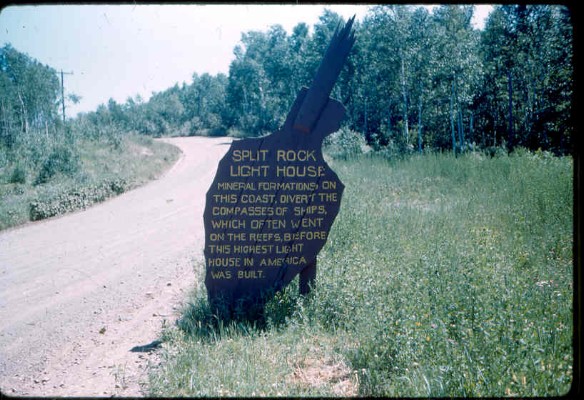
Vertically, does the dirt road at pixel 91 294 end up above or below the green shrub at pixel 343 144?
below

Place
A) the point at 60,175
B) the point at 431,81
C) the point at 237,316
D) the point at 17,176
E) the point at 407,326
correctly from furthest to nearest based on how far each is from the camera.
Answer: the point at 431,81, the point at 60,175, the point at 17,176, the point at 237,316, the point at 407,326

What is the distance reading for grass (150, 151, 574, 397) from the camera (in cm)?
287

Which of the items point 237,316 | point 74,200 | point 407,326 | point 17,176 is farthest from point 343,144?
point 407,326

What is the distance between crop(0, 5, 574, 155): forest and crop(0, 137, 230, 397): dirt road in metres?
14.0

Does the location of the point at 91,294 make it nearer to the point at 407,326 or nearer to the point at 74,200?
the point at 407,326

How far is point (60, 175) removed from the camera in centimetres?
1603

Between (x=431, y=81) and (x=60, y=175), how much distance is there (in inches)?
812

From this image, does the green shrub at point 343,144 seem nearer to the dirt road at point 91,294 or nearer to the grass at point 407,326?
the dirt road at point 91,294

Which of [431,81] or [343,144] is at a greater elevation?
[431,81]

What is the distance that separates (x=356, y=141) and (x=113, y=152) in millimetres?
14920

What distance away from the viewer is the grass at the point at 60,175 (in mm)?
11625

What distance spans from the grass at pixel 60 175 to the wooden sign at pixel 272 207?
8811 mm

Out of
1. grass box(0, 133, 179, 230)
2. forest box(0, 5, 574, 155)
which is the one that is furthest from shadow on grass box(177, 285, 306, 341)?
forest box(0, 5, 574, 155)

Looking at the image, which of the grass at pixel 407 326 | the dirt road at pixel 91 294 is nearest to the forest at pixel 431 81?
the grass at pixel 407 326
